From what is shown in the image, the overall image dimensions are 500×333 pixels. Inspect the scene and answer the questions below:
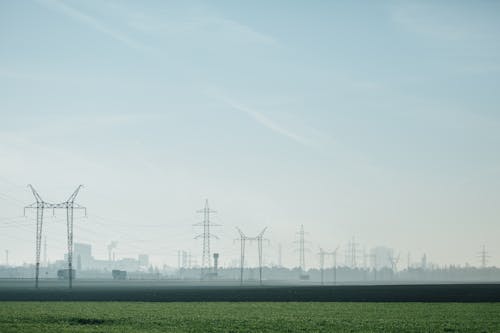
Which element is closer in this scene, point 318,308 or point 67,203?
point 318,308

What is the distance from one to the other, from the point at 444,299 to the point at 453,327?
43562 millimetres

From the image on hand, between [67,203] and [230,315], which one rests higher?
[67,203]

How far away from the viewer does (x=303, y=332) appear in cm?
4869

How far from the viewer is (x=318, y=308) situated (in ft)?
247

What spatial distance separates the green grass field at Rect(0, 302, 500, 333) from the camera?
166 ft

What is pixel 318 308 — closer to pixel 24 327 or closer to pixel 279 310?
pixel 279 310

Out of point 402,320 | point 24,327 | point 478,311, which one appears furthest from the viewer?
point 478,311

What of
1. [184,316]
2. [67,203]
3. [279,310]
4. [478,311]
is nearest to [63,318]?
[184,316]

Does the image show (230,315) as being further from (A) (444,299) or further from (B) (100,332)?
(A) (444,299)

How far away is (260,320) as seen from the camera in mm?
57562

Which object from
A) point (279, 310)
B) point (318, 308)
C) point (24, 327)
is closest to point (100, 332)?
point (24, 327)

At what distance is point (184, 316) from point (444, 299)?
43.4 meters

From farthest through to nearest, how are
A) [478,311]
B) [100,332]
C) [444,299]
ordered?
1. [444,299]
2. [478,311]
3. [100,332]

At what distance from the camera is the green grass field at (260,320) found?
50.7 meters
